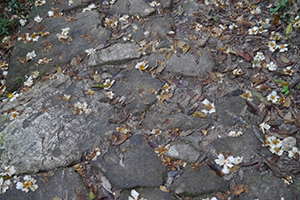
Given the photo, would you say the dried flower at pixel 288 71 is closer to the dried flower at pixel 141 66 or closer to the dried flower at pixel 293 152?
A: the dried flower at pixel 293 152

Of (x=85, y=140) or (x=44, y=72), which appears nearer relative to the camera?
(x=85, y=140)

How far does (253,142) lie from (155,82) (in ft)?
4.03

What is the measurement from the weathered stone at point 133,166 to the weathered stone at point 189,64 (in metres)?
0.99

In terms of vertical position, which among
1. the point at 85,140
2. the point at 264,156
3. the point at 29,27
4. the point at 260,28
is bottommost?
the point at 264,156

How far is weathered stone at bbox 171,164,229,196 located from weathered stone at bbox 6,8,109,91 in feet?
6.70

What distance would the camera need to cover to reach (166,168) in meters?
2.52

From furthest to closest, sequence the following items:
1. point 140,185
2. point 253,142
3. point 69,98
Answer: point 69,98 < point 253,142 < point 140,185

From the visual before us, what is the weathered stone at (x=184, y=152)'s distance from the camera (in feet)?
8.36

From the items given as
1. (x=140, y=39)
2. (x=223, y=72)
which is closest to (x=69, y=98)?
(x=140, y=39)

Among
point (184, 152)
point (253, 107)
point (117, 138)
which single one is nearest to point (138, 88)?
point (117, 138)

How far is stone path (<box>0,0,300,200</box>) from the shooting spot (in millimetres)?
2439

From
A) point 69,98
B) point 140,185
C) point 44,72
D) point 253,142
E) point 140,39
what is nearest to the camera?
point 140,185

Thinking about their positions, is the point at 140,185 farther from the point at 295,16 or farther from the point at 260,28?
the point at 295,16

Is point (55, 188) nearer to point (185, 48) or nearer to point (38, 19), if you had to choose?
point (185, 48)
